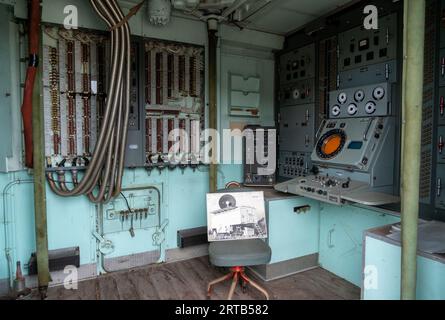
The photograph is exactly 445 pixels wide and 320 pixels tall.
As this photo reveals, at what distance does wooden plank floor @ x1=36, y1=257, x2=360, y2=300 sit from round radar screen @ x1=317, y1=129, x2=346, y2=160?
3.73 ft

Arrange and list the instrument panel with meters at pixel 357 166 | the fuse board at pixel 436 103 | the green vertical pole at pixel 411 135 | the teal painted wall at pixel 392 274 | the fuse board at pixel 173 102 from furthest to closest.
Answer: the fuse board at pixel 173 102 → the instrument panel with meters at pixel 357 166 → the fuse board at pixel 436 103 → the teal painted wall at pixel 392 274 → the green vertical pole at pixel 411 135

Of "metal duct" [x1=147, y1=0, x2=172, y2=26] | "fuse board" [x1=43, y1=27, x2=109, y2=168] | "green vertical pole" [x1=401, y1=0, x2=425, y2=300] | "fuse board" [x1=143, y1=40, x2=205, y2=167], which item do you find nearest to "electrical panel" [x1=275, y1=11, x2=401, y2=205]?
"green vertical pole" [x1=401, y1=0, x2=425, y2=300]

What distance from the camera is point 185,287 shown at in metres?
2.49

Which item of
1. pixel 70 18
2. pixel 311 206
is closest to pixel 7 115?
pixel 70 18

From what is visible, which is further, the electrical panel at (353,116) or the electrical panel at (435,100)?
the electrical panel at (353,116)

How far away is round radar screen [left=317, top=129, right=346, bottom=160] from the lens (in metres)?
2.49

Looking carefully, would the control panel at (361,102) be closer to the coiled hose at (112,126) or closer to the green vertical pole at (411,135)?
the green vertical pole at (411,135)

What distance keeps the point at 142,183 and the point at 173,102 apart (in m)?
0.89

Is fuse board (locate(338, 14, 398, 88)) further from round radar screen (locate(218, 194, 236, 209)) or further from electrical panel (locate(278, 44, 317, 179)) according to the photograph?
round radar screen (locate(218, 194, 236, 209))

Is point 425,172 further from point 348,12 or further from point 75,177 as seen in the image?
point 75,177

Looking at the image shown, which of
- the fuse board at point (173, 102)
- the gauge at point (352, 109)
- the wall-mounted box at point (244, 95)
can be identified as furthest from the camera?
the wall-mounted box at point (244, 95)

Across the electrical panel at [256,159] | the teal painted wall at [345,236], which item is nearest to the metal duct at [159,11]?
the electrical panel at [256,159]

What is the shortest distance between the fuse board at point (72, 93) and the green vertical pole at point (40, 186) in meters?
0.16

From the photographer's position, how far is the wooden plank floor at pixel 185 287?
2.35 metres
